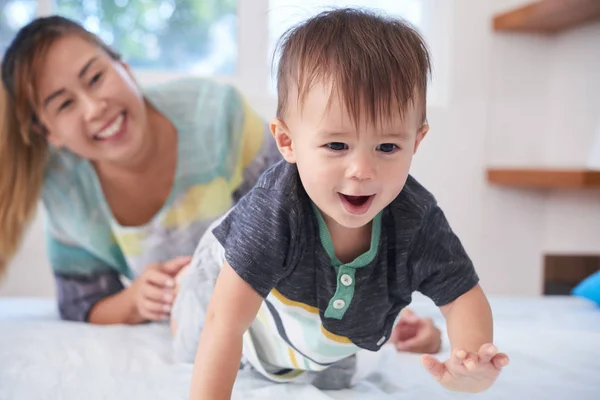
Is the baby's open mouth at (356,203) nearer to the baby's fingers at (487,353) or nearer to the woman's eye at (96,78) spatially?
the baby's fingers at (487,353)

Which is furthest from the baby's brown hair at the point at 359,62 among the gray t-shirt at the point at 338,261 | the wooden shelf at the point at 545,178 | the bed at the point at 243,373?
the wooden shelf at the point at 545,178

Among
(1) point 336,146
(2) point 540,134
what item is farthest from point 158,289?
(2) point 540,134

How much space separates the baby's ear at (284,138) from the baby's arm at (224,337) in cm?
13

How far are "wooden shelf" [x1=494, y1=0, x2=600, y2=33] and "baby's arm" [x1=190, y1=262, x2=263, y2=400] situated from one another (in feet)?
3.93

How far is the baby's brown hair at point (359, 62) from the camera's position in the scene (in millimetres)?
556

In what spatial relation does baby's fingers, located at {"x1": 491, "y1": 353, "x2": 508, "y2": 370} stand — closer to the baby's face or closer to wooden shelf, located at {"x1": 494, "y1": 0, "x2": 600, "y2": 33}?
the baby's face

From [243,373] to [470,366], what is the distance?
1.22 feet

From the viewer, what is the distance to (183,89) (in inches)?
47.6

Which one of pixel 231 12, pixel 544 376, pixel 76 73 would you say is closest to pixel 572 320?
pixel 544 376

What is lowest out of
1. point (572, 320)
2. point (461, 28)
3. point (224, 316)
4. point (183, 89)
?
point (572, 320)

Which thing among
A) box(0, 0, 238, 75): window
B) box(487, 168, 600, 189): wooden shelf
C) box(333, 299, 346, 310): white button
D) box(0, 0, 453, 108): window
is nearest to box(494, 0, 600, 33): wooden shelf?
box(0, 0, 453, 108): window

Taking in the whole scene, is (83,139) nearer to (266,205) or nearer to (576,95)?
(266,205)

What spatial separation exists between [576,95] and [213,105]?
3.34 feet

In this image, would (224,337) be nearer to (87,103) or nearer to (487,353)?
(487,353)
